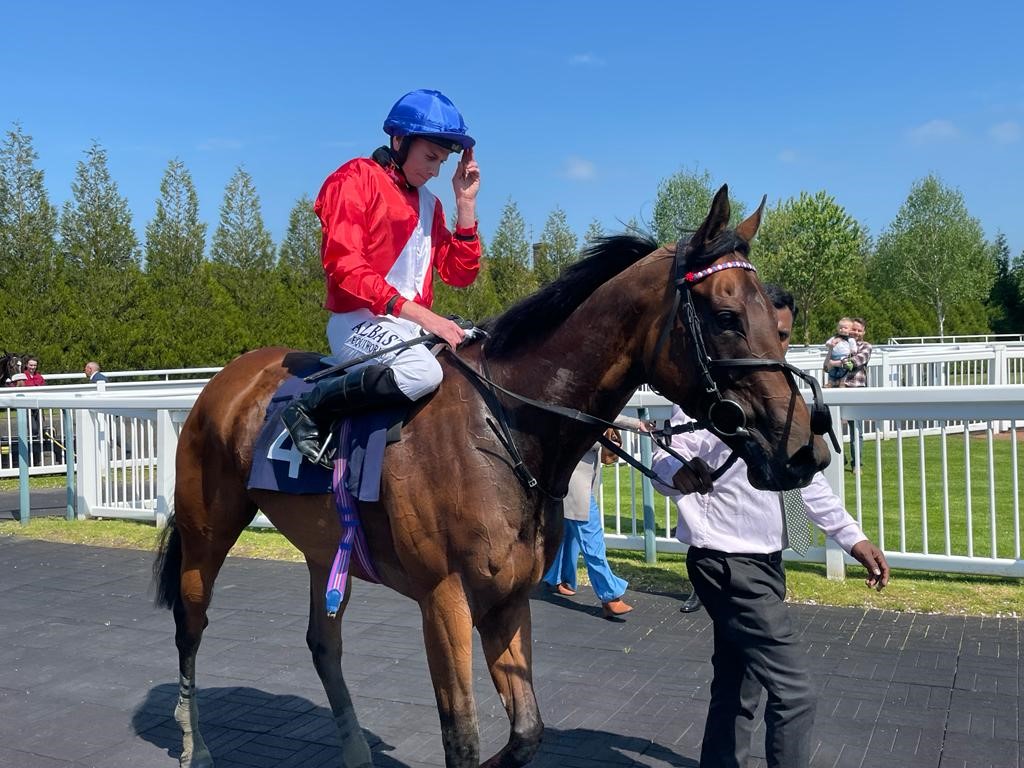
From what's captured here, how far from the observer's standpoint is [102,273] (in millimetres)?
21312

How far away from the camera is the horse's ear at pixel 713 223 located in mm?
2518

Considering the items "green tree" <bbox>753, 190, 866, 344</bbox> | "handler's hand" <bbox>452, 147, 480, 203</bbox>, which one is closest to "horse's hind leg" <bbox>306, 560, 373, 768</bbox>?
"handler's hand" <bbox>452, 147, 480, 203</bbox>

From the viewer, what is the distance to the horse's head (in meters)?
2.40

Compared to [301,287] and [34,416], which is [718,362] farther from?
[301,287]

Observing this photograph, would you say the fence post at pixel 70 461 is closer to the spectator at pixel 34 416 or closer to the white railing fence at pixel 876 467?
the white railing fence at pixel 876 467

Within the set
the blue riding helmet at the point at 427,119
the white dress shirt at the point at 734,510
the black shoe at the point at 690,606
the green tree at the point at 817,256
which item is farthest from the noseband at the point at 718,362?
the green tree at the point at 817,256

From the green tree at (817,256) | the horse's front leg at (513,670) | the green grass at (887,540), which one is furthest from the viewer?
the green tree at (817,256)

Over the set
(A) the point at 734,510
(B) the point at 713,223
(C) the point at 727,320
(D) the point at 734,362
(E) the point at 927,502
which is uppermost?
(B) the point at 713,223

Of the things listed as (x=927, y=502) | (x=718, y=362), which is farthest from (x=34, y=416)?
(x=718, y=362)

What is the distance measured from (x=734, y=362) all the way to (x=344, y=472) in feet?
4.57

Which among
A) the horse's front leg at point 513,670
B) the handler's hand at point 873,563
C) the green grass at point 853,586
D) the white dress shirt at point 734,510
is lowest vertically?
the green grass at point 853,586

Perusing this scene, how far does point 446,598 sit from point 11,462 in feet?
40.5

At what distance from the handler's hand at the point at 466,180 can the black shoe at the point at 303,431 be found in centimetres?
104

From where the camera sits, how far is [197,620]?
4.06 meters
